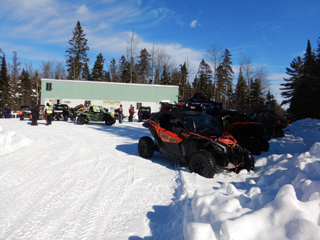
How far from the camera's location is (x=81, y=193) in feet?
13.7

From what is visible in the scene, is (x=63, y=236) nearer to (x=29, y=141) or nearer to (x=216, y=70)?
(x=29, y=141)

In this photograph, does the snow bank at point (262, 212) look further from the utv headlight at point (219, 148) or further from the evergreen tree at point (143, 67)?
the evergreen tree at point (143, 67)

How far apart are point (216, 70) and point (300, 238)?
4430 centimetres

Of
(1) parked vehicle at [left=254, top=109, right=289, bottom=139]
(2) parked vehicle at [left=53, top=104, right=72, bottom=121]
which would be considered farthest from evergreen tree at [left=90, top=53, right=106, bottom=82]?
(1) parked vehicle at [left=254, top=109, right=289, bottom=139]

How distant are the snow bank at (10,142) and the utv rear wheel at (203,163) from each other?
6359mm

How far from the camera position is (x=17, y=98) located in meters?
60.3

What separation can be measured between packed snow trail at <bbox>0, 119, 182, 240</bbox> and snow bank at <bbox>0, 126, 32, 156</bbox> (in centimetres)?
8

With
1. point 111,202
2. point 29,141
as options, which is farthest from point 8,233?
point 29,141

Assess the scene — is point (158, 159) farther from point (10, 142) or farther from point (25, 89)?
point (25, 89)

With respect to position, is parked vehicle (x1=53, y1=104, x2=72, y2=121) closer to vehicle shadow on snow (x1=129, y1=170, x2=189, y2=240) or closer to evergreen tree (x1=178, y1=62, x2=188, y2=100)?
vehicle shadow on snow (x1=129, y1=170, x2=189, y2=240)

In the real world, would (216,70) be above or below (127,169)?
above

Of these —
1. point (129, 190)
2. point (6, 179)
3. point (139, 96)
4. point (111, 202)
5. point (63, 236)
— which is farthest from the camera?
point (139, 96)

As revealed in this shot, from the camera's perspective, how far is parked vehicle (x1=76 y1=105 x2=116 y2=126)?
17656 mm

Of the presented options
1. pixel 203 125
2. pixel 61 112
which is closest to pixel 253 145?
pixel 203 125
